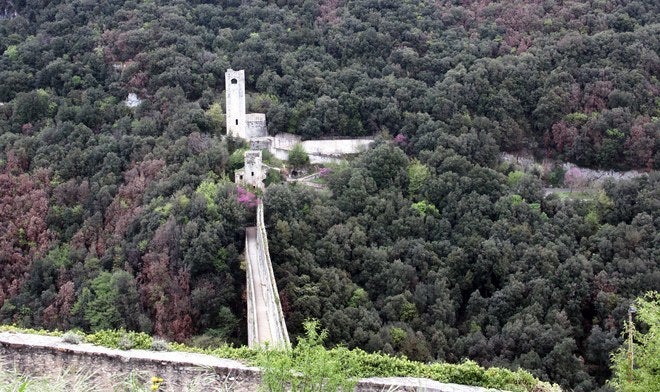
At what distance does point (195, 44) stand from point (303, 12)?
27.8 feet

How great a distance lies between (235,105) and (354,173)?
287 inches

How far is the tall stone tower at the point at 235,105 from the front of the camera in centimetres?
3753

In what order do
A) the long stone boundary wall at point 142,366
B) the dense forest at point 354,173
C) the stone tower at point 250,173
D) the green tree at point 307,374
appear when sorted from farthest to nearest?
the stone tower at point 250,173, the dense forest at point 354,173, the long stone boundary wall at point 142,366, the green tree at point 307,374

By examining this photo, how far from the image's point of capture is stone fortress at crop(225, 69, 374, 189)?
37.6m

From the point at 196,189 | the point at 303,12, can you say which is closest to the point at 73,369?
the point at 196,189

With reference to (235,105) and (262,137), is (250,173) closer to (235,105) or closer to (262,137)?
(235,105)

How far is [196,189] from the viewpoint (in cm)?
3078

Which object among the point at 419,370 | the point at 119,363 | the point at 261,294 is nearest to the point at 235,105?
the point at 261,294

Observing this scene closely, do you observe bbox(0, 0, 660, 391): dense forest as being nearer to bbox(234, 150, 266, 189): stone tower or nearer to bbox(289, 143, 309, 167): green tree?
bbox(234, 150, 266, 189): stone tower

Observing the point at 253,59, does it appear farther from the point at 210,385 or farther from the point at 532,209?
the point at 210,385

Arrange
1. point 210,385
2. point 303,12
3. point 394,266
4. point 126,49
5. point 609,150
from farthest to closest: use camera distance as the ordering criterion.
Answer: point 303,12
point 126,49
point 609,150
point 394,266
point 210,385

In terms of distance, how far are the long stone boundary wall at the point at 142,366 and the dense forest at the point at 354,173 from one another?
32.1 feet

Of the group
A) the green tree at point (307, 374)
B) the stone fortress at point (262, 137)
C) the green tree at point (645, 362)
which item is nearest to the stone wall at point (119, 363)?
the green tree at point (307, 374)

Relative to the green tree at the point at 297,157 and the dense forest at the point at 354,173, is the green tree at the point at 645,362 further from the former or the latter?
the green tree at the point at 297,157
